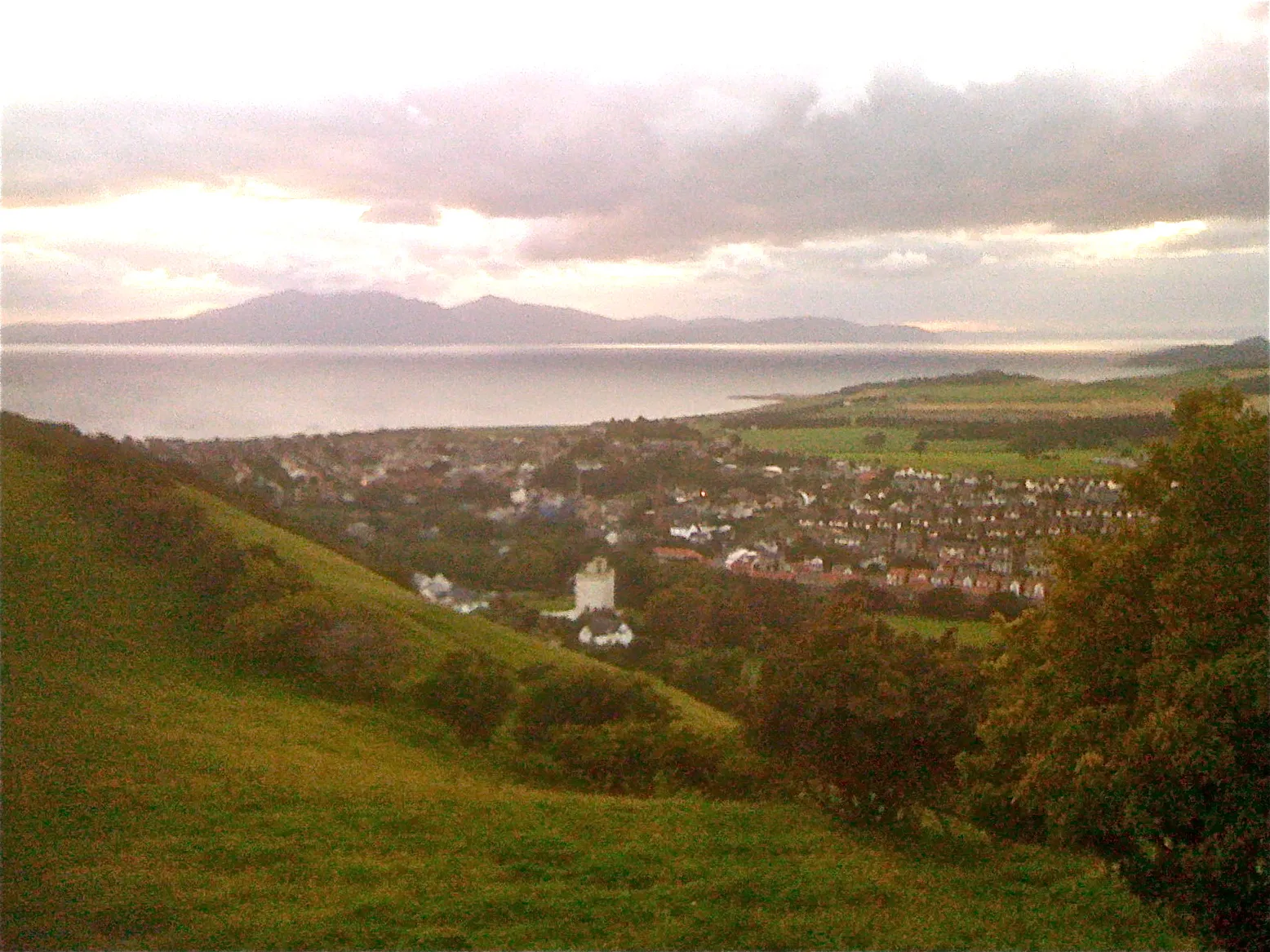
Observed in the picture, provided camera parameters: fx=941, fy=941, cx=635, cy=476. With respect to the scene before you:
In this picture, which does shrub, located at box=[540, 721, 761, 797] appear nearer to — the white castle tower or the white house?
the white house

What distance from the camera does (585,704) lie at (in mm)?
8578

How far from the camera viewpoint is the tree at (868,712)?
19.7 ft

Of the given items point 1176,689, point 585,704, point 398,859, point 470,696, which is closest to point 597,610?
point 470,696

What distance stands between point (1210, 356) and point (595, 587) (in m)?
6.85

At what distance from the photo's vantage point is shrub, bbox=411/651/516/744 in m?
9.08

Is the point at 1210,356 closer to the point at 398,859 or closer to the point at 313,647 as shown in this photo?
the point at 398,859

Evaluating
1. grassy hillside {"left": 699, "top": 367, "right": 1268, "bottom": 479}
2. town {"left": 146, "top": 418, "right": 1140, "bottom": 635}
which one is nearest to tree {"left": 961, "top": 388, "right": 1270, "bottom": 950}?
town {"left": 146, "top": 418, "right": 1140, "bottom": 635}

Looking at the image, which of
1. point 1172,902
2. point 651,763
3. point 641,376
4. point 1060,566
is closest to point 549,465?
point 641,376

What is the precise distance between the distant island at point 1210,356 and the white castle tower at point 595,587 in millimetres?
6138

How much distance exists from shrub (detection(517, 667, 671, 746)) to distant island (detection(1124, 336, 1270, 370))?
222 inches

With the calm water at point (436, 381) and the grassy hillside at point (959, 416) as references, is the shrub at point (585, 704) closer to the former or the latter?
the grassy hillside at point (959, 416)

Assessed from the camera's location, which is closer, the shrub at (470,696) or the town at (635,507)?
the shrub at (470,696)

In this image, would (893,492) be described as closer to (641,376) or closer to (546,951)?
(641,376)

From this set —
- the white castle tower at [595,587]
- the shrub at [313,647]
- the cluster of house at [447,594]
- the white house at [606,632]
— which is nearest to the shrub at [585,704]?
the shrub at [313,647]
